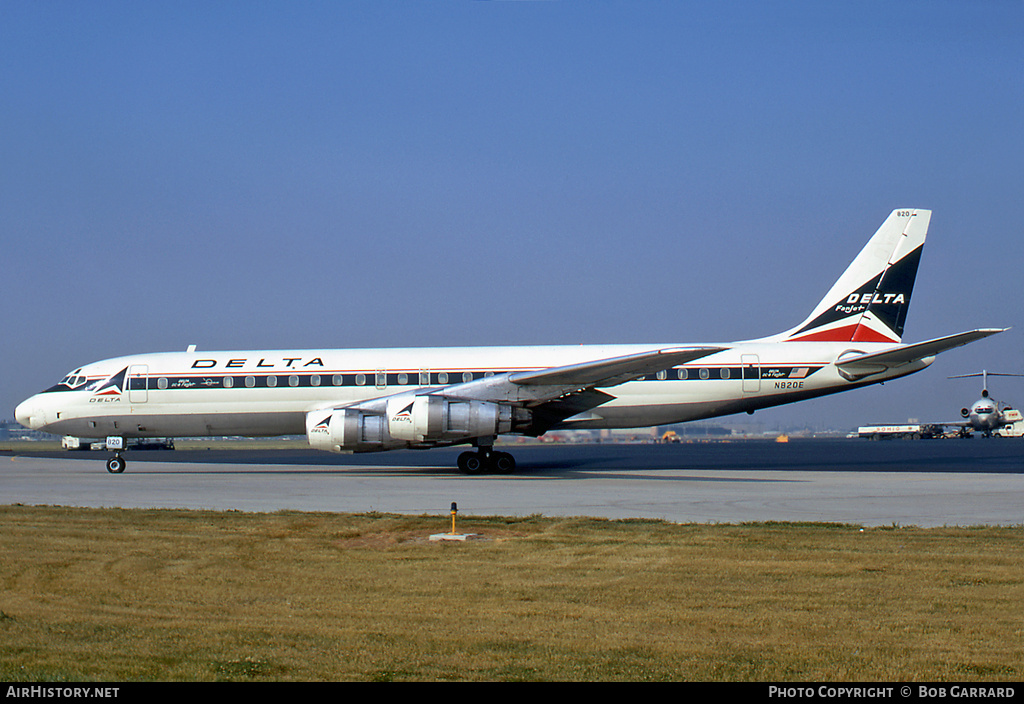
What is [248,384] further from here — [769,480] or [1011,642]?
[1011,642]

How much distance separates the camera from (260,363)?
24719mm

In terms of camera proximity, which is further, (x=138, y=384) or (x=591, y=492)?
(x=138, y=384)

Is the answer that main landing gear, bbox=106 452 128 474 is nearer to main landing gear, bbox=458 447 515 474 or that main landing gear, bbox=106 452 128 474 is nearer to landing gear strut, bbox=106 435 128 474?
landing gear strut, bbox=106 435 128 474

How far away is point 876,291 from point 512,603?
2167cm

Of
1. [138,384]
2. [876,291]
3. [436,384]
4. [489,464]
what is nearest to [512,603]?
[489,464]

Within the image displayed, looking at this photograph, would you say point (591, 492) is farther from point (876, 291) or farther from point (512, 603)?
point (876, 291)

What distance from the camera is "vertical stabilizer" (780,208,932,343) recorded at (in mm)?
25578

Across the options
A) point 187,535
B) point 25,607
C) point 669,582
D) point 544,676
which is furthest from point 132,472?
point 544,676

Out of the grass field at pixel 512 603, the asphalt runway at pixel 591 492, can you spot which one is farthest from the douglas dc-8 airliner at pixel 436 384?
the grass field at pixel 512 603

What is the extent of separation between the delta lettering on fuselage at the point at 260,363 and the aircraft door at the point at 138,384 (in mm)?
1400

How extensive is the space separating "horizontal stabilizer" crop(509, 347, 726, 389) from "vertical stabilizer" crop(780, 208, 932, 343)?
241 inches

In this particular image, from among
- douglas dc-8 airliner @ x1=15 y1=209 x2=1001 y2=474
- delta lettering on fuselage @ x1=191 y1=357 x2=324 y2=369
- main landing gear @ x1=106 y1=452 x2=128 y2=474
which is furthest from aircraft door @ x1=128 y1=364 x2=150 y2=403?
main landing gear @ x1=106 y1=452 x2=128 y2=474

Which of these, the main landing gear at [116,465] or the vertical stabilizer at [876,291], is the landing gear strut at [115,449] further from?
the vertical stabilizer at [876,291]

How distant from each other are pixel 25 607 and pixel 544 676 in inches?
178
